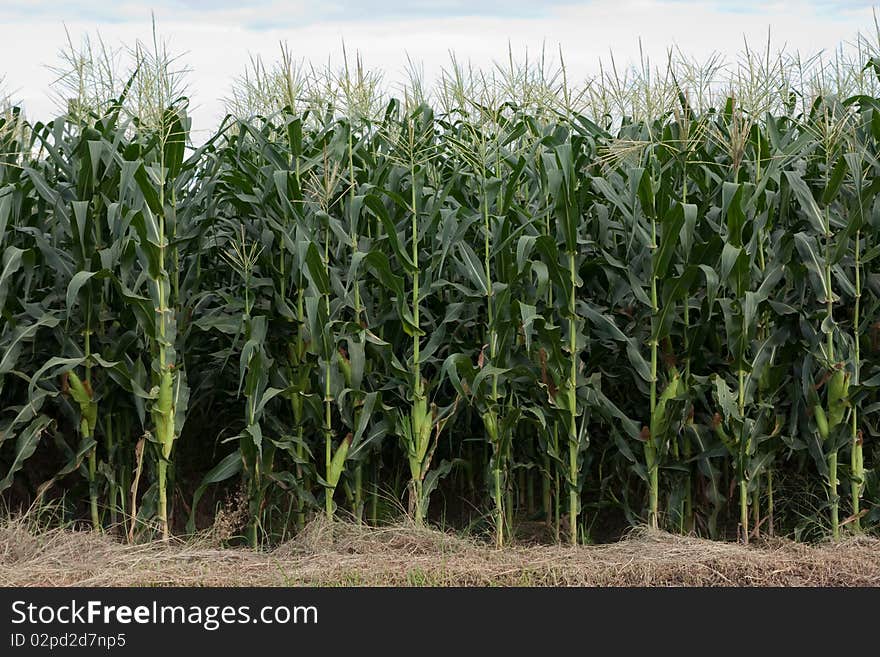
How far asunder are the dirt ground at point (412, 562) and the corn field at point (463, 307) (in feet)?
0.91

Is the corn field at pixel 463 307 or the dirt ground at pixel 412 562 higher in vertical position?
the corn field at pixel 463 307

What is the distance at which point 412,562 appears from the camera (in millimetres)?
6578

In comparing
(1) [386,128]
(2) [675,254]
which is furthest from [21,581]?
(2) [675,254]

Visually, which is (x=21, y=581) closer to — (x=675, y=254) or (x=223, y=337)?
(x=223, y=337)

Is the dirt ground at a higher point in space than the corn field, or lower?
lower

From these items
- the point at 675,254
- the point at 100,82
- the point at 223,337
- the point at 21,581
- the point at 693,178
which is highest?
the point at 100,82

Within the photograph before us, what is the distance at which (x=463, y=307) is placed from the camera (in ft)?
23.9

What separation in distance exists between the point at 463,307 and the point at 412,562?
1771mm

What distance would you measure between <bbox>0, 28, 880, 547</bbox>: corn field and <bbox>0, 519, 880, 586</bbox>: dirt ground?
0.28 m

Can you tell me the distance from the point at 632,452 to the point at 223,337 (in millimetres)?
3012

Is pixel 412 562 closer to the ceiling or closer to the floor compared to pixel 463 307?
closer to the floor

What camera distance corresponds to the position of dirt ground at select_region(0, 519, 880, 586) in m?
6.38

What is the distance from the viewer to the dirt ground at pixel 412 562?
638 centimetres

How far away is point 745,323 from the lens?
680cm
